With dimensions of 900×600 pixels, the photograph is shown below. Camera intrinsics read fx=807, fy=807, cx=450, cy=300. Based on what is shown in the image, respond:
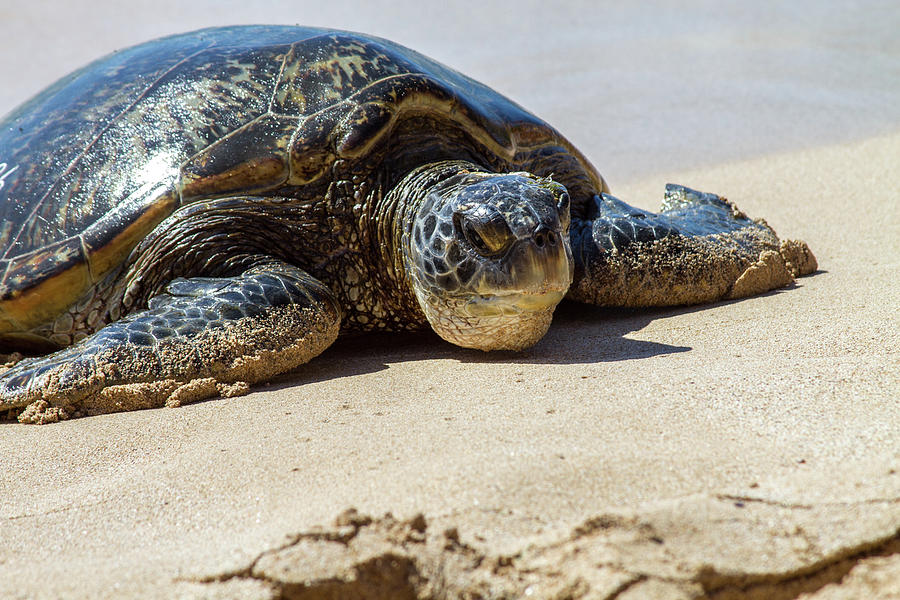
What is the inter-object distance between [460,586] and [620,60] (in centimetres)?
1072

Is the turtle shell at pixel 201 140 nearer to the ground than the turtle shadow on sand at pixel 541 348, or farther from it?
farther from it

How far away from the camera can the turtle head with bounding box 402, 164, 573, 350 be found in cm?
268

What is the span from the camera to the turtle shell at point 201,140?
11.0ft

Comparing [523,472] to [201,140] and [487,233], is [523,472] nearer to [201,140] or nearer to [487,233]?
Result: [487,233]

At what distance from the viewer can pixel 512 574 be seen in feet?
4.78

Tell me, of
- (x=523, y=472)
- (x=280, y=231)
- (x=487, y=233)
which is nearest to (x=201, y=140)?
(x=280, y=231)

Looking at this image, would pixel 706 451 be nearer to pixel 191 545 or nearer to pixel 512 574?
pixel 512 574

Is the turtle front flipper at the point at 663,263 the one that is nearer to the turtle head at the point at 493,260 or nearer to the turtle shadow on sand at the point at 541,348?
the turtle shadow on sand at the point at 541,348

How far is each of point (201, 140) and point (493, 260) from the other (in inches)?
58.8

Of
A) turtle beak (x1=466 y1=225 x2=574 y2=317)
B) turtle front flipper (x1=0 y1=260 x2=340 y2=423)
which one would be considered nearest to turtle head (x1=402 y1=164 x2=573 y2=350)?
turtle beak (x1=466 y1=225 x2=574 y2=317)

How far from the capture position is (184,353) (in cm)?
277

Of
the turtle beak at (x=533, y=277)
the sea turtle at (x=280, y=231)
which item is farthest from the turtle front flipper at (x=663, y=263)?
the turtle beak at (x=533, y=277)

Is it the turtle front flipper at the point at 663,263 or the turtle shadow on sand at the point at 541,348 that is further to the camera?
the turtle front flipper at the point at 663,263

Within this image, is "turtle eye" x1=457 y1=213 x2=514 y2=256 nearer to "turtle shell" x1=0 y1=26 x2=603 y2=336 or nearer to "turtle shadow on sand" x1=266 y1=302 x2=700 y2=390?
"turtle shadow on sand" x1=266 y1=302 x2=700 y2=390
